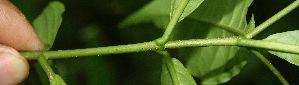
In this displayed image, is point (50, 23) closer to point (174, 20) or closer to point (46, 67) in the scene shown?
point (46, 67)

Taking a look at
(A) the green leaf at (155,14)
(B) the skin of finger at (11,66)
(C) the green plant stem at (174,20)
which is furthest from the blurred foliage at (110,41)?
(C) the green plant stem at (174,20)

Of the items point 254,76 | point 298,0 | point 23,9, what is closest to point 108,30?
point 23,9

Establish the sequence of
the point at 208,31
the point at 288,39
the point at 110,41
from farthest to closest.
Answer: the point at 110,41 < the point at 208,31 < the point at 288,39

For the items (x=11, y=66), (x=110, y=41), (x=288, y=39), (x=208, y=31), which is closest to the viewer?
(x=288, y=39)

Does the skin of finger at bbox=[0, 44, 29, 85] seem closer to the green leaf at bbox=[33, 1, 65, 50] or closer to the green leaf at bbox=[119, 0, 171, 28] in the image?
the green leaf at bbox=[33, 1, 65, 50]

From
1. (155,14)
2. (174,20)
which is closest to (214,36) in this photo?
(155,14)

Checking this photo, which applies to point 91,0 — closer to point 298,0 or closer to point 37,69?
point 37,69

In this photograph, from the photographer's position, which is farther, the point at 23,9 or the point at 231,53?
the point at 23,9
